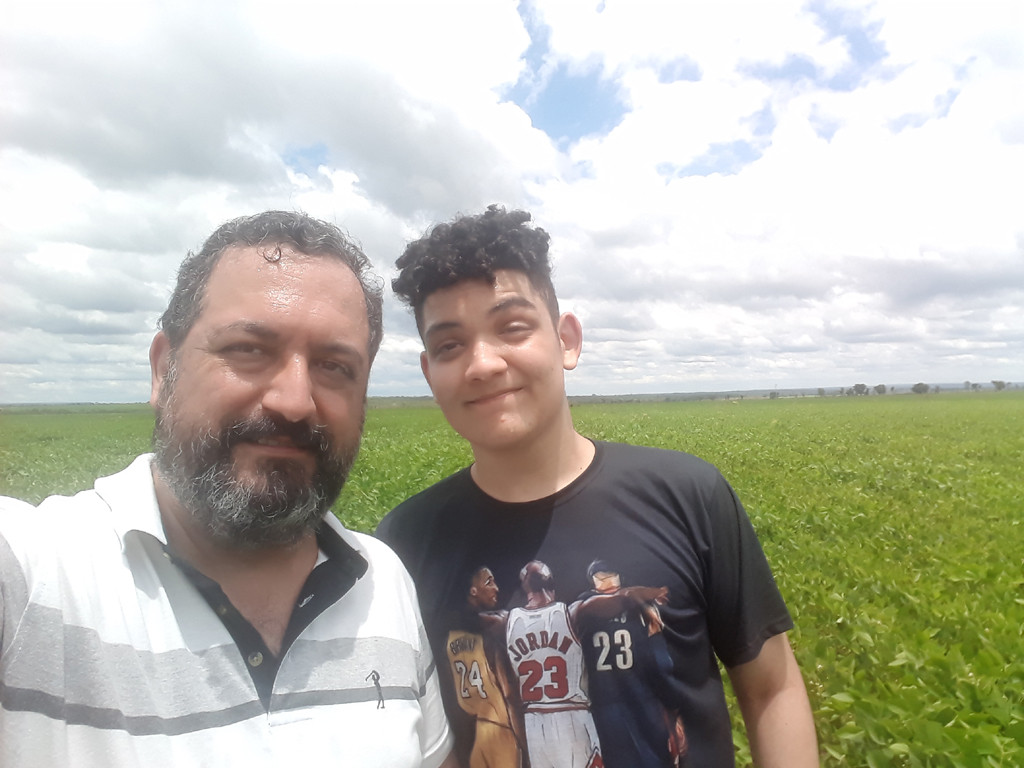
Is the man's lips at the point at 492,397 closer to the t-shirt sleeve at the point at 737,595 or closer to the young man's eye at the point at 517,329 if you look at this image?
the young man's eye at the point at 517,329

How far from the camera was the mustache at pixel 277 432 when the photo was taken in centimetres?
147

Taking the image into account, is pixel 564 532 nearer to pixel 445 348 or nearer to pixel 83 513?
pixel 445 348

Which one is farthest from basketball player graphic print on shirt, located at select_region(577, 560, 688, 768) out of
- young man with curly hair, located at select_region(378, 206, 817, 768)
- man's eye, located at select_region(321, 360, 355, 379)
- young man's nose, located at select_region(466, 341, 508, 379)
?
man's eye, located at select_region(321, 360, 355, 379)

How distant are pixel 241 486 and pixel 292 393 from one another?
0.85 ft

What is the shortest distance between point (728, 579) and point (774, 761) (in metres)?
0.55

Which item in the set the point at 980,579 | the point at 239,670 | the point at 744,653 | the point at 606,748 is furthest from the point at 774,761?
the point at 980,579

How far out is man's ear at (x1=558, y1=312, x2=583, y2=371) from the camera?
6.58 ft

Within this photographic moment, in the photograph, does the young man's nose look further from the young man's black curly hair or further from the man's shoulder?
the man's shoulder

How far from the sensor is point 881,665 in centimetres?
303

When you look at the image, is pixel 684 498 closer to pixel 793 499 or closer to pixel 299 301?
pixel 299 301

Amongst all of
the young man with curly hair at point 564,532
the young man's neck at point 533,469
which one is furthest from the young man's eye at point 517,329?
the young man's neck at point 533,469

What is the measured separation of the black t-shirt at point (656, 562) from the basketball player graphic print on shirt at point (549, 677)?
0.03 meters

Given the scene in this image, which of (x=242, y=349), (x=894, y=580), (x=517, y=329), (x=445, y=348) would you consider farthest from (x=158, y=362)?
(x=894, y=580)

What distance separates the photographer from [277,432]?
4.90 ft
